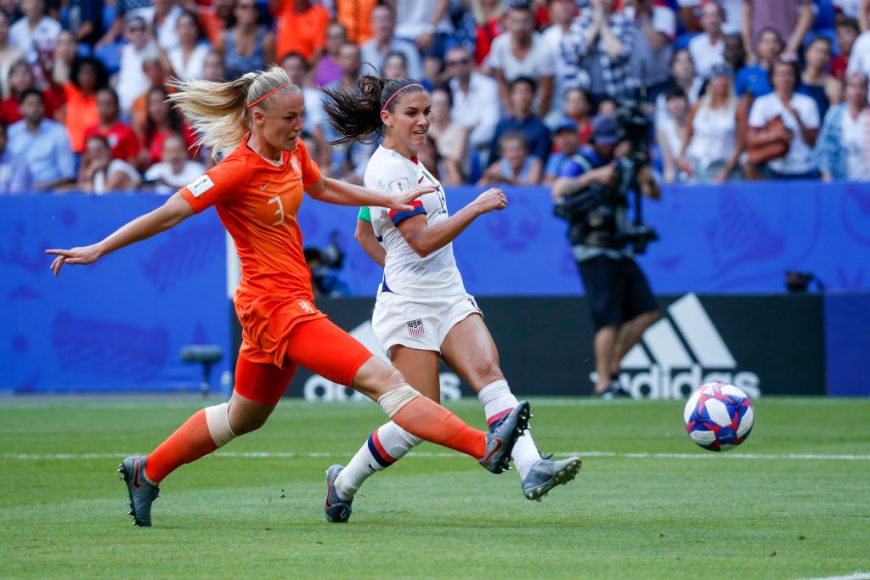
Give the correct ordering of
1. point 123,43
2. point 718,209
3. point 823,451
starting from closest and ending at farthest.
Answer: point 823,451
point 718,209
point 123,43

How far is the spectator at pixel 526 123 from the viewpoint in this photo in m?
19.0

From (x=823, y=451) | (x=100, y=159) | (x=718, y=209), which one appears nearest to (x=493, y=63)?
(x=718, y=209)

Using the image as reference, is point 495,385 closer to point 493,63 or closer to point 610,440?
point 610,440

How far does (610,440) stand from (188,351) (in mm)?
6842

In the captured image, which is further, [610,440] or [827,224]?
[827,224]

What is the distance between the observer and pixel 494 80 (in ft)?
64.3

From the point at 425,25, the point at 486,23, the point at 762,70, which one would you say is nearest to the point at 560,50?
the point at 486,23

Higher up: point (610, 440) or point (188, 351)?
point (610, 440)

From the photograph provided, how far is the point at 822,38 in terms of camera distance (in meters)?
18.6

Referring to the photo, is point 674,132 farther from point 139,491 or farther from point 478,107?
point 139,491

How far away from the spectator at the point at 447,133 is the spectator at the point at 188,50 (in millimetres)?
3754

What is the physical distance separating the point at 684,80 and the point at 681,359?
13.6 feet

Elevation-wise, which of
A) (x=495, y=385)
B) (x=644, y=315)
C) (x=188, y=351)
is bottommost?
(x=188, y=351)

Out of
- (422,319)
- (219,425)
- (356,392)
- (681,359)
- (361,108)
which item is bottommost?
(356,392)
